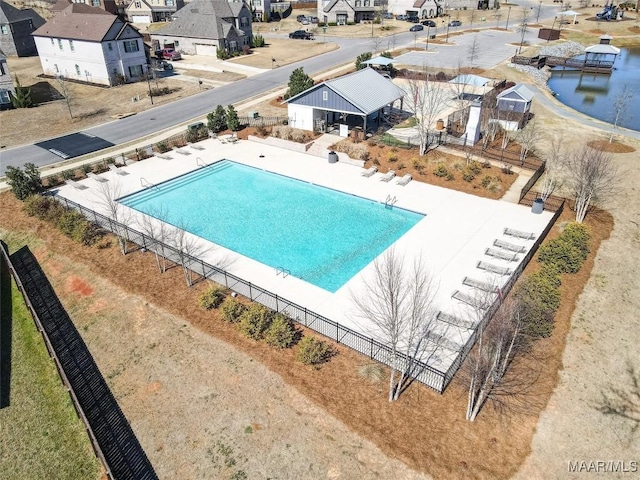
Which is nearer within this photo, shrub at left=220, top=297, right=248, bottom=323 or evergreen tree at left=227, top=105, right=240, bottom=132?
shrub at left=220, top=297, right=248, bottom=323

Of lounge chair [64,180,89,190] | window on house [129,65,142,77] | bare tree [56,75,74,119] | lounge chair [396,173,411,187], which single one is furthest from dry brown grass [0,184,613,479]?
window on house [129,65,142,77]

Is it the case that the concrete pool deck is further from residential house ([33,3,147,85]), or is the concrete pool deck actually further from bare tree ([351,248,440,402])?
residential house ([33,3,147,85])

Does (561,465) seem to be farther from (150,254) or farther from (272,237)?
(150,254)

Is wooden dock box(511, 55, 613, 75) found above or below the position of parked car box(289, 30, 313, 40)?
below

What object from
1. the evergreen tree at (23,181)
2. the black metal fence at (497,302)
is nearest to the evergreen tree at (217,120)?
the evergreen tree at (23,181)

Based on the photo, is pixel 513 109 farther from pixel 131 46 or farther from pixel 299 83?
pixel 131 46

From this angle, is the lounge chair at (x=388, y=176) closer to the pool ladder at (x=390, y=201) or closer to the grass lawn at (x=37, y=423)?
the pool ladder at (x=390, y=201)

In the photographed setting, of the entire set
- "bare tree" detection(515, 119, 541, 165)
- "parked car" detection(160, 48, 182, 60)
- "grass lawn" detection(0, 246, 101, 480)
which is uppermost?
"parked car" detection(160, 48, 182, 60)

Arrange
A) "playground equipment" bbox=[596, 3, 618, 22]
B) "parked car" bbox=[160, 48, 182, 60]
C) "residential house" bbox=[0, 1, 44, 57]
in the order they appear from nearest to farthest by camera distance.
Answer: "residential house" bbox=[0, 1, 44, 57] < "parked car" bbox=[160, 48, 182, 60] < "playground equipment" bbox=[596, 3, 618, 22]
